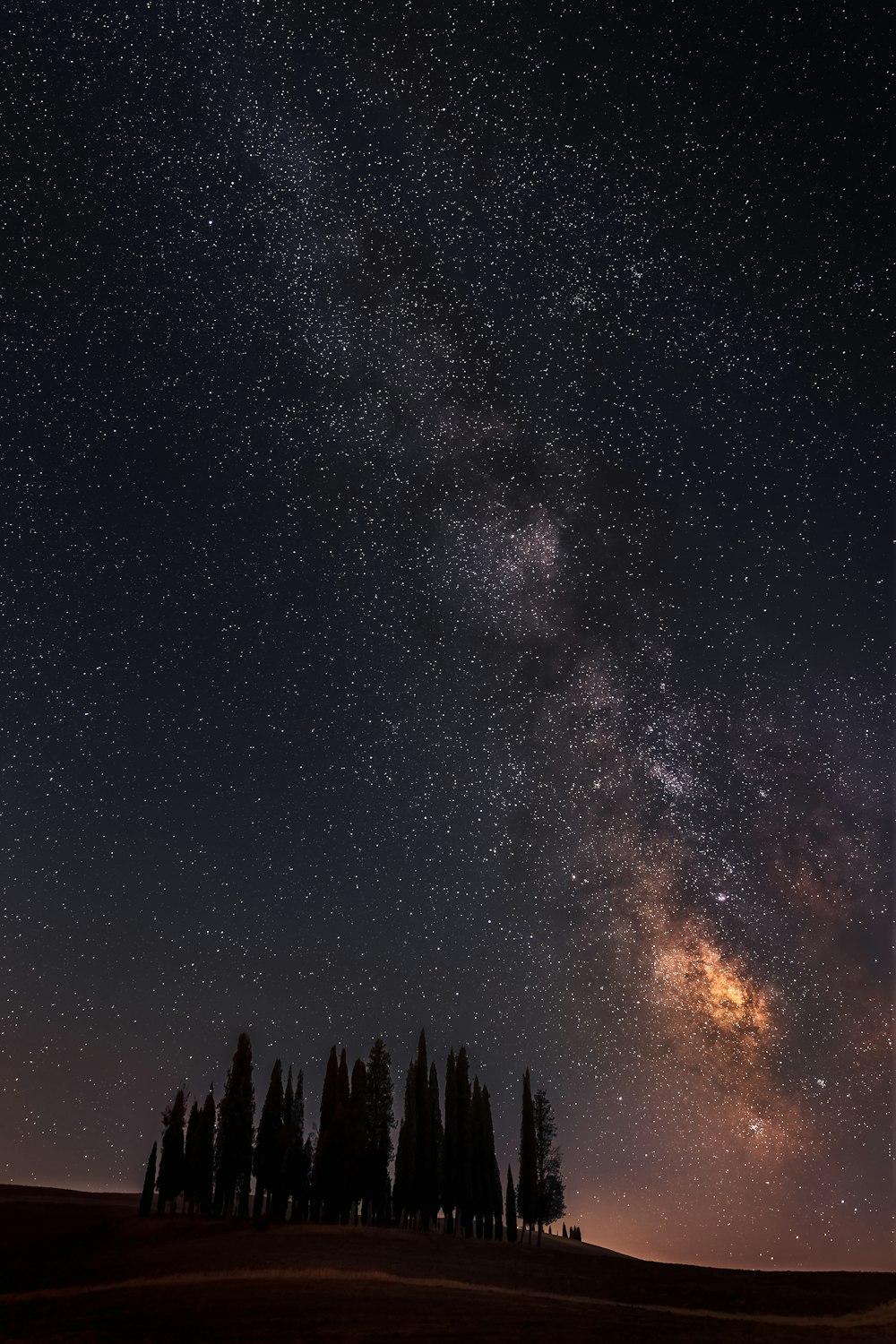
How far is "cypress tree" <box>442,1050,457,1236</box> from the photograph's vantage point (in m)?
46.3

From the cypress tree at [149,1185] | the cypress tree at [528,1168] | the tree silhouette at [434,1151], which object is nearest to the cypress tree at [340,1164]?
the tree silhouette at [434,1151]

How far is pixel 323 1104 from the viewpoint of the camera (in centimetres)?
4659

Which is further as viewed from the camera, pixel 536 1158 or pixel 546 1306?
pixel 536 1158

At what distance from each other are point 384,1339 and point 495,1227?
31.7m

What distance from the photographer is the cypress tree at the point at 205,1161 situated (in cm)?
4375

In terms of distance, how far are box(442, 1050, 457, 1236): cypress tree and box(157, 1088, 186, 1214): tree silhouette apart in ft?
45.0

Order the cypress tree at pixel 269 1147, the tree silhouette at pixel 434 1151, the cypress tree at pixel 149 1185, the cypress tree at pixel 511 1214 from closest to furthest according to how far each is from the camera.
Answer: the cypress tree at pixel 149 1185 < the cypress tree at pixel 269 1147 < the tree silhouette at pixel 434 1151 < the cypress tree at pixel 511 1214

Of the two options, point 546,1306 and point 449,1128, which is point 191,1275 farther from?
point 449,1128

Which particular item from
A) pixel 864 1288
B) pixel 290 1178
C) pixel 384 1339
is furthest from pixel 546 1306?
pixel 290 1178

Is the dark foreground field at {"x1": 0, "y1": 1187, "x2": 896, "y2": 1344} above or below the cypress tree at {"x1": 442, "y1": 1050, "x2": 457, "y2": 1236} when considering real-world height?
below

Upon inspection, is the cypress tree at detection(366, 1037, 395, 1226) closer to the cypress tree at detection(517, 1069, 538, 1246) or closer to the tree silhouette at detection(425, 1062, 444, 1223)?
the tree silhouette at detection(425, 1062, 444, 1223)

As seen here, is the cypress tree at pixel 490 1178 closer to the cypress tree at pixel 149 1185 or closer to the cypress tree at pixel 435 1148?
the cypress tree at pixel 435 1148

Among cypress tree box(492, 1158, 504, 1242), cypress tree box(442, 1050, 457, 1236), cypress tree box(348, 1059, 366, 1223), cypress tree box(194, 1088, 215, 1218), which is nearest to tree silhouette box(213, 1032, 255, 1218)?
cypress tree box(194, 1088, 215, 1218)

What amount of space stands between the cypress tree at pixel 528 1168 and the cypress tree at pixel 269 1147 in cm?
1417
